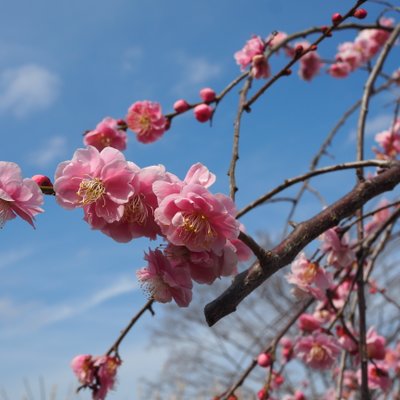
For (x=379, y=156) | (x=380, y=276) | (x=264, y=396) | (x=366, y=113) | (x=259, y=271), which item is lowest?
(x=259, y=271)

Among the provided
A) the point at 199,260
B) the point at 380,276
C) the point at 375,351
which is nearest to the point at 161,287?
the point at 199,260

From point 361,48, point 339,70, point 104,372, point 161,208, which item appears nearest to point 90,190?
point 161,208

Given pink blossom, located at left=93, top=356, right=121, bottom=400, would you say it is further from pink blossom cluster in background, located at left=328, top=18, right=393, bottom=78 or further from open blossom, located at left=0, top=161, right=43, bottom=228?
pink blossom cluster in background, located at left=328, top=18, right=393, bottom=78

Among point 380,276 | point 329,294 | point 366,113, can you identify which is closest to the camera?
Answer: point 329,294

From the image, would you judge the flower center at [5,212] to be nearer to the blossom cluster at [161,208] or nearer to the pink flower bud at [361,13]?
the blossom cluster at [161,208]

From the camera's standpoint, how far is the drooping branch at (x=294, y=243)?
2.77 feet

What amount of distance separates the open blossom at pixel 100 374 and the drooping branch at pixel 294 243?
728 millimetres

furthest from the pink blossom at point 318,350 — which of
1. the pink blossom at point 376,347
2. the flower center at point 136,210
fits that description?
the flower center at point 136,210

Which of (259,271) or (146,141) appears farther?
(146,141)

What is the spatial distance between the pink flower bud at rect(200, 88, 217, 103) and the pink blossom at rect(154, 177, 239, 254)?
41.2 inches

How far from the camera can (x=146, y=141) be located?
2.07 meters

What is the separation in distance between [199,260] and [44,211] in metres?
Answer: 0.25

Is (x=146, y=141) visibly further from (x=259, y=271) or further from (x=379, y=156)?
(x=379, y=156)

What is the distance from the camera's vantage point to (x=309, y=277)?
5.14ft
